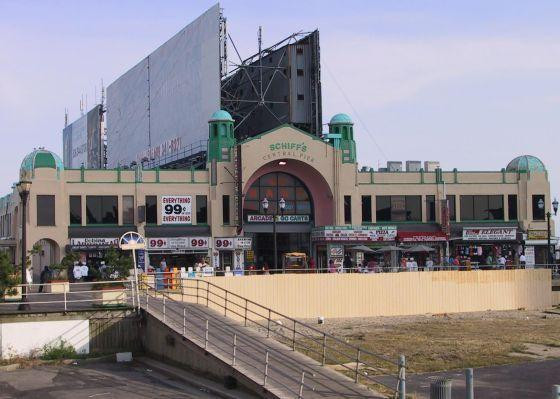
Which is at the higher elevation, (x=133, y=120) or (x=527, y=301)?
(x=133, y=120)

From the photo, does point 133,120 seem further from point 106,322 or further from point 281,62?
point 106,322

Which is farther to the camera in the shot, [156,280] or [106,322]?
[156,280]

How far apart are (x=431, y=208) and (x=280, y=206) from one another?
12.4 meters

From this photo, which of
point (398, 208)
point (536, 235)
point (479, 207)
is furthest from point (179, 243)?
point (536, 235)

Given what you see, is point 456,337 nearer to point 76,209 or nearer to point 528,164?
point 76,209

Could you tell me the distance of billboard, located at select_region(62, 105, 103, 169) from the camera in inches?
4043

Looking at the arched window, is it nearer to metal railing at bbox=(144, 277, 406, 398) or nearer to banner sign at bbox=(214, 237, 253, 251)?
banner sign at bbox=(214, 237, 253, 251)

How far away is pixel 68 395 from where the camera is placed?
22.2m

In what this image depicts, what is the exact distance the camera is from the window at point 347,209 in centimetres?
5803

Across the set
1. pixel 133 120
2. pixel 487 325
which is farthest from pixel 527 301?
pixel 133 120

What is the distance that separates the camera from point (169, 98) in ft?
246

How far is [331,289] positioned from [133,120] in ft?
162

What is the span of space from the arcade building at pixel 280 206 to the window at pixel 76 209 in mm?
60

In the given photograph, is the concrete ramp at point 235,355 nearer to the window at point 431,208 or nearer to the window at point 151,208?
the window at point 151,208
